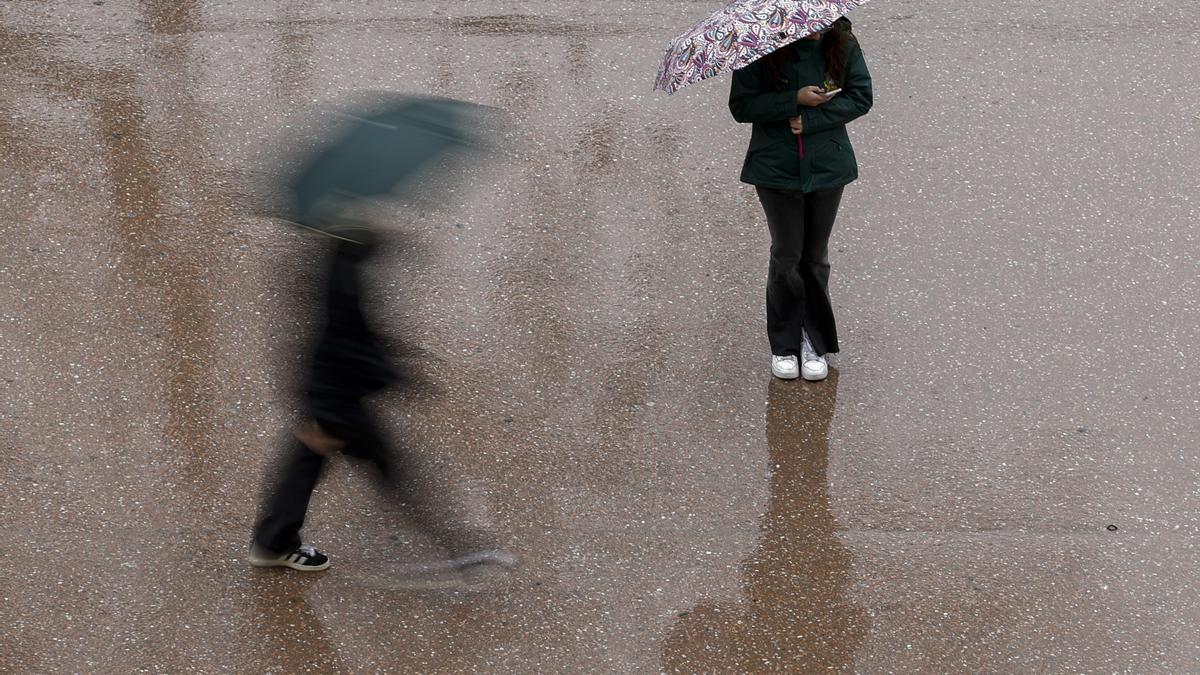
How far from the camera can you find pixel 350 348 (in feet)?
14.0

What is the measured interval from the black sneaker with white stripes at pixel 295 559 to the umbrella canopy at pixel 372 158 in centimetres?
130

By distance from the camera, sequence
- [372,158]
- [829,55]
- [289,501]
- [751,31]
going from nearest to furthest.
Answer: [372,158] → [289,501] → [751,31] → [829,55]

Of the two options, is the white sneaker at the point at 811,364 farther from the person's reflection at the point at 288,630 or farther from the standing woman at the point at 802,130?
the person's reflection at the point at 288,630

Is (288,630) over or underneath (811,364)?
underneath

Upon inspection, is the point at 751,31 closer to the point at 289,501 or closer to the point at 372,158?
the point at 372,158

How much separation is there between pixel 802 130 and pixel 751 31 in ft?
1.55

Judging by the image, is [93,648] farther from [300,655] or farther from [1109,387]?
[1109,387]

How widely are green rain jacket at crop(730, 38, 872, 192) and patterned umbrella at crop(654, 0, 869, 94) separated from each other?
0.25 m

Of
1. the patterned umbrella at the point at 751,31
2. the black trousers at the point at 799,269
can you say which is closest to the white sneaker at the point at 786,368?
the black trousers at the point at 799,269

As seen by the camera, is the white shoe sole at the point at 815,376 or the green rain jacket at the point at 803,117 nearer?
the green rain jacket at the point at 803,117

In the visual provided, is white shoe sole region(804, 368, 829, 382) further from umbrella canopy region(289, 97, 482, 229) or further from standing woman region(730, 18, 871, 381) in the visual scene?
umbrella canopy region(289, 97, 482, 229)

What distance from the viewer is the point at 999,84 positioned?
773 centimetres

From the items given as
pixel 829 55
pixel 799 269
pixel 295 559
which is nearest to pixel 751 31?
pixel 829 55

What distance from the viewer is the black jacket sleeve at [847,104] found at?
17.2ft
